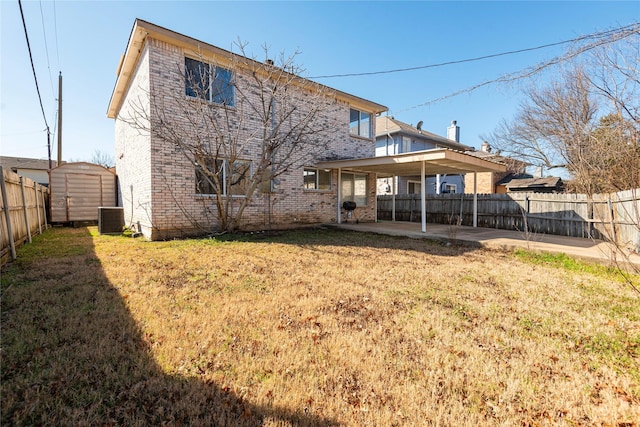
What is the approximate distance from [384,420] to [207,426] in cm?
110

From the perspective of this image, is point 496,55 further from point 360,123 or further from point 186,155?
point 186,155

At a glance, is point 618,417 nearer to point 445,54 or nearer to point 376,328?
point 376,328

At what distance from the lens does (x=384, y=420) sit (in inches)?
71.4

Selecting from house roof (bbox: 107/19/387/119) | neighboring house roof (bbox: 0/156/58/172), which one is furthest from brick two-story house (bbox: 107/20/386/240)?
neighboring house roof (bbox: 0/156/58/172)

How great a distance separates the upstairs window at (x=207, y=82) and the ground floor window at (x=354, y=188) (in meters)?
5.78

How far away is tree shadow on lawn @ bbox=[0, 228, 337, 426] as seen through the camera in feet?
5.91

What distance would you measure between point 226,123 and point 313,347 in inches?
333

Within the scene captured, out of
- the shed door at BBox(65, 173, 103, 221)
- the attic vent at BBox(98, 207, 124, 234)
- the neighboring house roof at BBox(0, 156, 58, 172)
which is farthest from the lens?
the neighboring house roof at BBox(0, 156, 58, 172)

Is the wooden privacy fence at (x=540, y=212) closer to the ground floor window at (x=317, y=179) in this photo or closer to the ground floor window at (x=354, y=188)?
the ground floor window at (x=354, y=188)

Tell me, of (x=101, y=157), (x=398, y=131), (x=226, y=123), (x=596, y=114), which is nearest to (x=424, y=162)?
(x=226, y=123)

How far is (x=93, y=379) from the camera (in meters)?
2.11

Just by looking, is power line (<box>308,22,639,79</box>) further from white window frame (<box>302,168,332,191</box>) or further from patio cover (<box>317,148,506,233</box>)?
white window frame (<box>302,168,332,191</box>)

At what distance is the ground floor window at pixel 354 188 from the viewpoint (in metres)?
13.0

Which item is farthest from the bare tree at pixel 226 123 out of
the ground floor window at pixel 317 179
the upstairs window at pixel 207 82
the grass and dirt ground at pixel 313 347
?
the grass and dirt ground at pixel 313 347
